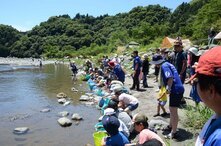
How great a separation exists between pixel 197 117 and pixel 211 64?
5633 millimetres

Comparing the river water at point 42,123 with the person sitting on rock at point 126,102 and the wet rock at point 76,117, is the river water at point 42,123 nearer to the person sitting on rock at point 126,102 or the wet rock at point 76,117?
the wet rock at point 76,117

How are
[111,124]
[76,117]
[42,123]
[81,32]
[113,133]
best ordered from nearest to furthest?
[111,124], [113,133], [42,123], [76,117], [81,32]

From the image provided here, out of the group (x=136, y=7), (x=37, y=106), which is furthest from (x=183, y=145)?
(x=136, y=7)

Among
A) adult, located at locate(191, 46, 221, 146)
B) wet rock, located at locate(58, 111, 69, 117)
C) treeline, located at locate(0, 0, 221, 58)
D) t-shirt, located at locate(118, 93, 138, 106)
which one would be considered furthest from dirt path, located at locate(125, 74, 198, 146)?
treeline, located at locate(0, 0, 221, 58)

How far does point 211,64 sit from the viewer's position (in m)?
1.40

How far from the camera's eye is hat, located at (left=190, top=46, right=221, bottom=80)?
4.54ft

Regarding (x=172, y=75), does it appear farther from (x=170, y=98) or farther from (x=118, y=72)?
(x=118, y=72)

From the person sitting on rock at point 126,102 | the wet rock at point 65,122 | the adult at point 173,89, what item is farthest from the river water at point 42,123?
the adult at point 173,89

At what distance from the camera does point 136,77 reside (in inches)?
523

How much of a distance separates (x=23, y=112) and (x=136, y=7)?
90397mm

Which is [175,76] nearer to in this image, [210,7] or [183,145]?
[183,145]

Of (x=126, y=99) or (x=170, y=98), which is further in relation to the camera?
(x=126, y=99)

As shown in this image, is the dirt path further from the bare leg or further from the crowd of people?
the bare leg

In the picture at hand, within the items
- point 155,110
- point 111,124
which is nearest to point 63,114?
point 155,110
